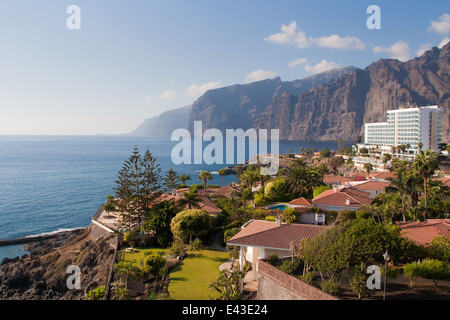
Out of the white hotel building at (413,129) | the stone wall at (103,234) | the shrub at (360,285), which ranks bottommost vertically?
the stone wall at (103,234)

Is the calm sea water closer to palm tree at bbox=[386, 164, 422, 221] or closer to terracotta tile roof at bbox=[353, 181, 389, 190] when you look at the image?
terracotta tile roof at bbox=[353, 181, 389, 190]

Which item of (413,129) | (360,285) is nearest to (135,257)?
(360,285)

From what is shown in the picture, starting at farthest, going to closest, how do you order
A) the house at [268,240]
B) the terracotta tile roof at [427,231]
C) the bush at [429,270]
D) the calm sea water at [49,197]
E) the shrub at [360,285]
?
1. the calm sea water at [49,197]
2. the terracotta tile roof at [427,231]
3. the house at [268,240]
4. the bush at [429,270]
5. the shrub at [360,285]

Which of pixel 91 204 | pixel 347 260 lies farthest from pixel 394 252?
pixel 91 204

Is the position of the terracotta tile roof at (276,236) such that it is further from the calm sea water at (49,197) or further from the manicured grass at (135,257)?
the calm sea water at (49,197)

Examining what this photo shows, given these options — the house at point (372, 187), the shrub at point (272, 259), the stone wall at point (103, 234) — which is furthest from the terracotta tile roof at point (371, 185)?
the stone wall at point (103, 234)
